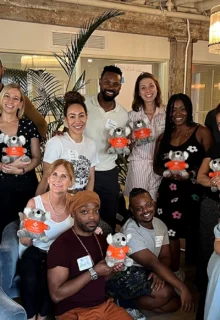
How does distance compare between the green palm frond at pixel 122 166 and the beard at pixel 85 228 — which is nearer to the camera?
the beard at pixel 85 228

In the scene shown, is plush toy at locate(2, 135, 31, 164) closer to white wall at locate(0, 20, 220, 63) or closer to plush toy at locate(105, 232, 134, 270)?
plush toy at locate(105, 232, 134, 270)

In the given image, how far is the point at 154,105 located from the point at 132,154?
17.1 inches

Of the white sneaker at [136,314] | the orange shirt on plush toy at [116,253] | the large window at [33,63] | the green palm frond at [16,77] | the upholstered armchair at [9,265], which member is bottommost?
the white sneaker at [136,314]

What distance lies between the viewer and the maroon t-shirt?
7.02ft

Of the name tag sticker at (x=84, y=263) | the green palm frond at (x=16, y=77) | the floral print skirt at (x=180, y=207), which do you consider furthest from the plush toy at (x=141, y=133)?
the green palm frond at (x=16, y=77)

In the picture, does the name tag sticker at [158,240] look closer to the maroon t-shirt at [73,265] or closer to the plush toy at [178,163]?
the plush toy at [178,163]


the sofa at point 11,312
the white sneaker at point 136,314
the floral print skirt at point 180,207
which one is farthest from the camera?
the floral print skirt at point 180,207

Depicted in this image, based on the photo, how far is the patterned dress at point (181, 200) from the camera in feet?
9.52

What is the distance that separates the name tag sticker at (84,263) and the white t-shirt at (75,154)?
0.66 metres

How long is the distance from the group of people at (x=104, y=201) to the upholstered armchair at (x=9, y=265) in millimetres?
61

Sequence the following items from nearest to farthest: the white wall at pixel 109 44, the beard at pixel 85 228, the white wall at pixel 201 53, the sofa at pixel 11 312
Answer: the sofa at pixel 11 312, the beard at pixel 85 228, the white wall at pixel 109 44, the white wall at pixel 201 53

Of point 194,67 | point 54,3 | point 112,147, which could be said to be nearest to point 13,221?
point 112,147

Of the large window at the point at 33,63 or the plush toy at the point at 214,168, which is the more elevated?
the large window at the point at 33,63

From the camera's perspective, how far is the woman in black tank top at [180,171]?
2.88 meters
